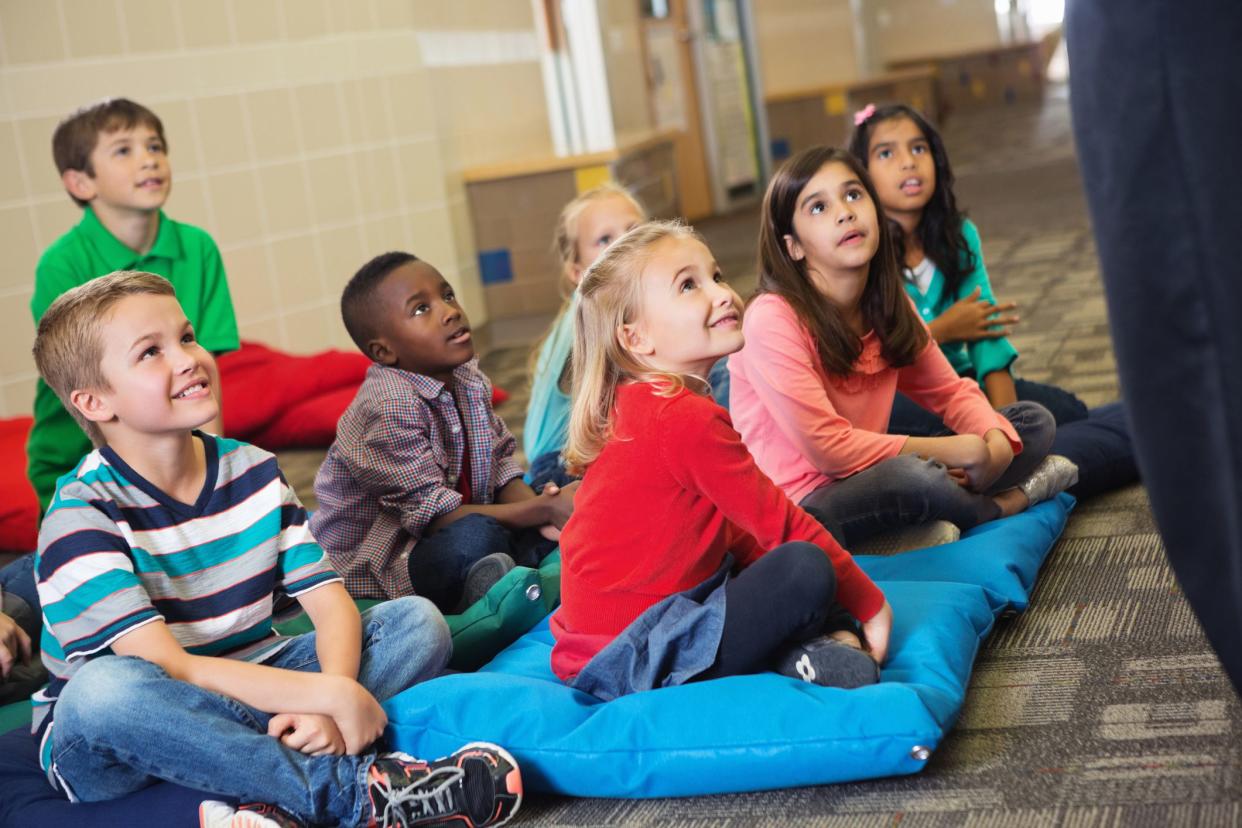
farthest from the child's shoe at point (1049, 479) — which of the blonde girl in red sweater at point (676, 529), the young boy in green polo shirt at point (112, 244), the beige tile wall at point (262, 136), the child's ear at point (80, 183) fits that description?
the beige tile wall at point (262, 136)

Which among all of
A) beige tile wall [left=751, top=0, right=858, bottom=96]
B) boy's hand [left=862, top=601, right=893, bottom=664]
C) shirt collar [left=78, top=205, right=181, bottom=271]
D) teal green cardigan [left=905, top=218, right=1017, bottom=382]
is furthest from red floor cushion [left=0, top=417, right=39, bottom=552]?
beige tile wall [left=751, top=0, right=858, bottom=96]

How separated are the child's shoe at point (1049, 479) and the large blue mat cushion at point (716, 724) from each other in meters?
0.53

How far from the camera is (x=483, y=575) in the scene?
2.01 meters

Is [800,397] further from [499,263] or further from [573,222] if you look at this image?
[499,263]

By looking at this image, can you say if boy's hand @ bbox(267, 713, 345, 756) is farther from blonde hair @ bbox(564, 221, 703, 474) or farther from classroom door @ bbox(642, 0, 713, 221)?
classroom door @ bbox(642, 0, 713, 221)

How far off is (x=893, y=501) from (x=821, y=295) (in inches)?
12.5

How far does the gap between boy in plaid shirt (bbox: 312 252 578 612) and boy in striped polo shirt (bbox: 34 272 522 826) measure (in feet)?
1.39

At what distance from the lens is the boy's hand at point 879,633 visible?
155 centimetres

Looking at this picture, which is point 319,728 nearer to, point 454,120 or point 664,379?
point 664,379

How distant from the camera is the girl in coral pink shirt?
79.0 inches

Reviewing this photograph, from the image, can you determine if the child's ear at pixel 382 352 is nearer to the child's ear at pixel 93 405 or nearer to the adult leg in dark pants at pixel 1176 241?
the child's ear at pixel 93 405

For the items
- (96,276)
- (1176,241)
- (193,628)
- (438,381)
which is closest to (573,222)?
(438,381)

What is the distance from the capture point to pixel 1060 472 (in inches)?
86.3

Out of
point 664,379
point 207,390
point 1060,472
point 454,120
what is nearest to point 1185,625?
point 1060,472
